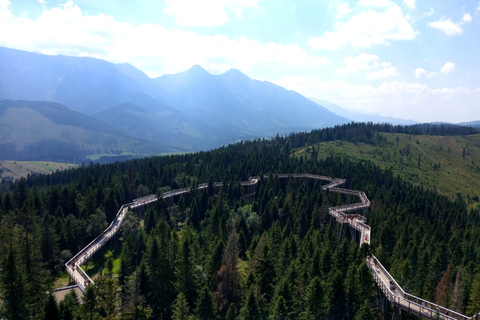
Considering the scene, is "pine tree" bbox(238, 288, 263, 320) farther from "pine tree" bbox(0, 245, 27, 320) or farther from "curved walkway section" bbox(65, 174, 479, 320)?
"pine tree" bbox(0, 245, 27, 320)

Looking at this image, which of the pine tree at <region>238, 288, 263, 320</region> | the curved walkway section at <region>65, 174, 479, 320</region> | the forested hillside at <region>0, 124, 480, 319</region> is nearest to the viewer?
the pine tree at <region>238, 288, 263, 320</region>

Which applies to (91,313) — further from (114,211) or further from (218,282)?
(114,211)

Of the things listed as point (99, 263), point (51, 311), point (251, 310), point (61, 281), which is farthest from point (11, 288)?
point (99, 263)

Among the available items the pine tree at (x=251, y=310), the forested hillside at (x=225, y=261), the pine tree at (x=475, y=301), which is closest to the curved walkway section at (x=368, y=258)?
the forested hillside at (x=225, y=261)

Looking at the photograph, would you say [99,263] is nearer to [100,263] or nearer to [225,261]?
[100,263]

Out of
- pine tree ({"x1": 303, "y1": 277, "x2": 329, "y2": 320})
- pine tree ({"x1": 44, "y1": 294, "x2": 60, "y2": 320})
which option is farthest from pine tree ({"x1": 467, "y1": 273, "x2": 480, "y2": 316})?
pine tree ({"x1": 44, "y1": 294, "x2": 60, "y2": 320})

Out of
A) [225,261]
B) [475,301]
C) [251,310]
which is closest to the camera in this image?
[251,310]

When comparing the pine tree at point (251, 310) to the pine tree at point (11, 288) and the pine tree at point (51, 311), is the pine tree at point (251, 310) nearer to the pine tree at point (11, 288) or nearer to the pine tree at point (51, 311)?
the pine tree at point (51, 311)

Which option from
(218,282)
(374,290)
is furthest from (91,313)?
(374,290)

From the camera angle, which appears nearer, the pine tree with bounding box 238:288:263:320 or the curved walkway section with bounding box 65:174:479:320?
the pine tree with bounding box 238:288:263:320
